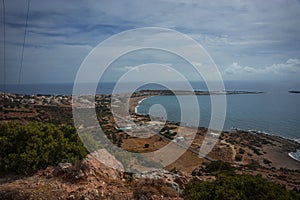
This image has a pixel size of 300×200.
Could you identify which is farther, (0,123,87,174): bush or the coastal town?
(0,123,87,174): bush

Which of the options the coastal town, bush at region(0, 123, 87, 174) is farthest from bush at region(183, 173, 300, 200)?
bush at region(0, 123, 87, 174)

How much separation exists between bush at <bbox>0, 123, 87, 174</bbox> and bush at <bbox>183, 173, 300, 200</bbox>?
18.2ft

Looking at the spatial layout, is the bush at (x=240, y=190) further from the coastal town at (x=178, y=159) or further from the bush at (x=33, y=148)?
Result: the bush at (x=33, y=148)

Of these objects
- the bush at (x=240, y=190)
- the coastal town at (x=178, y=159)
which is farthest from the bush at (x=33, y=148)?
the bush at (x=240, y=190)

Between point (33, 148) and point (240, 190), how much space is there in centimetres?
801

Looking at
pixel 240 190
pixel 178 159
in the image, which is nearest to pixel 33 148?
pixel 240 190

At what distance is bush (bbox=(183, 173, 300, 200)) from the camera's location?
20.9ft

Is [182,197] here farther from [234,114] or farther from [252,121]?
[234,114]

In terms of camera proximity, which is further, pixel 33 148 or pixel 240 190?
pixel 33 148

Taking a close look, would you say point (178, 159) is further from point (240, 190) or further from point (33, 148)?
point (240, 190)

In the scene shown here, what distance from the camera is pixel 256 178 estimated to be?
6957mm

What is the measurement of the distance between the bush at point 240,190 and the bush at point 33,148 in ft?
18.2

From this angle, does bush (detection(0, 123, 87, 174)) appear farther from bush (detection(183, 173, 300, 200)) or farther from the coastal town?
bush (detection(183, 173, 300, 200))

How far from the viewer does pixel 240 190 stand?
21.8ft
